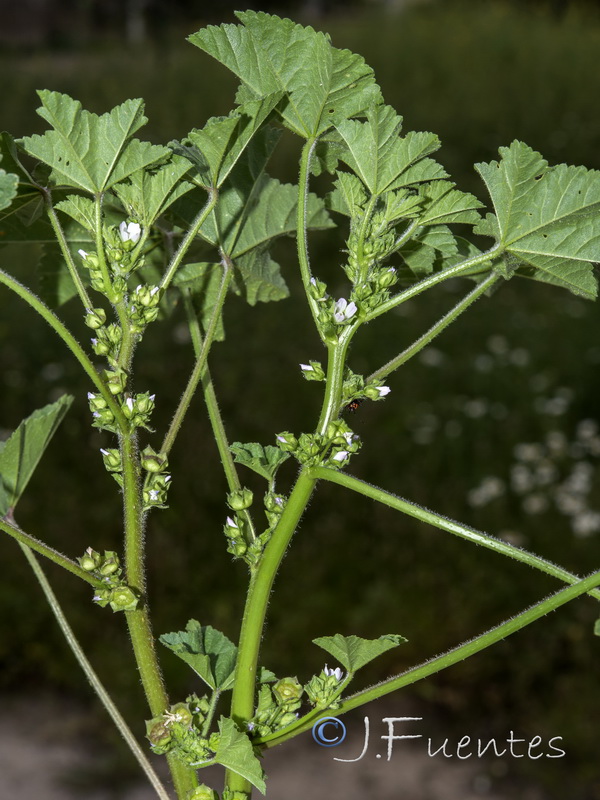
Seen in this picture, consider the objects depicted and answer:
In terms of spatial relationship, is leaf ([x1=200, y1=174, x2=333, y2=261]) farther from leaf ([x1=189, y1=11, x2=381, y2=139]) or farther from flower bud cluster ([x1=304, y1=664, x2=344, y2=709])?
flower bud cluster ([x1=304, y1=664, x2=344, y2=709])

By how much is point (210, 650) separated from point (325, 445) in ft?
0.38

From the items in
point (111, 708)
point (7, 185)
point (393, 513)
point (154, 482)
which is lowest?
point (393, 513)

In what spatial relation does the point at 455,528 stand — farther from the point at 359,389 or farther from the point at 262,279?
the point at 262,279

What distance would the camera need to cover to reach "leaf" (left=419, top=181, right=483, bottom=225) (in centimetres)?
34

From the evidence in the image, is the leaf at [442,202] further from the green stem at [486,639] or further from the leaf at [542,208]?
the green stem at [486,639]

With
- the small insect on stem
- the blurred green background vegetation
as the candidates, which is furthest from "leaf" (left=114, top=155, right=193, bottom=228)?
the blurred green background vegetation

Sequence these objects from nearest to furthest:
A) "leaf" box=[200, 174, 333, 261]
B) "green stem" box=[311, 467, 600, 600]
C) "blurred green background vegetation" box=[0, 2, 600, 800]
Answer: "green stem" box=[311, 467, 600, 600], "leaf" box=[200, 174, 333, 261], "blurred green background vegetation" box=[0, 2, 600, 800]

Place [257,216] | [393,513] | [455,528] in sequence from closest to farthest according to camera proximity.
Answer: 1. [455,528]
2. [257,216]
3. [393,513]

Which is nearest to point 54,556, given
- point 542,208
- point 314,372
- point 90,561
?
point 90,561

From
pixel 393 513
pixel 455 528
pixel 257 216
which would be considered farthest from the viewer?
pixel 393 513

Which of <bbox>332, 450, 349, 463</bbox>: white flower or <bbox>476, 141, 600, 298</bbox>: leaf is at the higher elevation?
<bbox>476, 141, 600, 298</bbox>: leaf

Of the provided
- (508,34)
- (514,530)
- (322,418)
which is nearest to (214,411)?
(322,418)

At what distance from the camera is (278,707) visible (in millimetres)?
333

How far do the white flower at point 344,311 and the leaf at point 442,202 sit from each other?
5 cm
